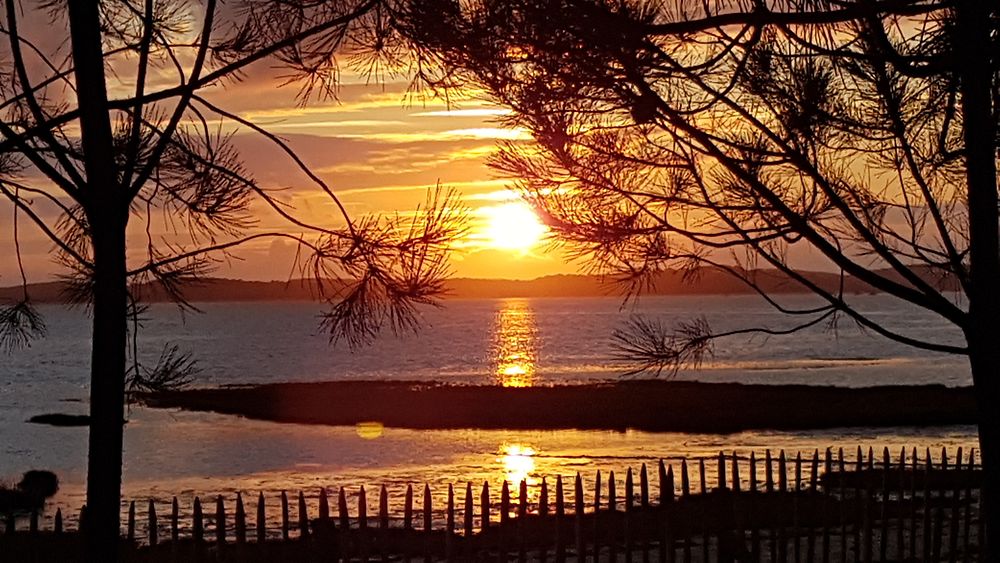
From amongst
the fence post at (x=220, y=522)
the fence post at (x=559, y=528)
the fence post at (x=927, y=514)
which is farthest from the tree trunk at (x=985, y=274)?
the fence post at (x=220, y=522)

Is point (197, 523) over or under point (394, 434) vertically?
over

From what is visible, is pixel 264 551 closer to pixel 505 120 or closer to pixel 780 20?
pixel 505 120

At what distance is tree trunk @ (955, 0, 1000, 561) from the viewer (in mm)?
6398

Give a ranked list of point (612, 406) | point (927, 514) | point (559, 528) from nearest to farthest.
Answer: point (559, 528) → point (927, 514) → point (612, 406)

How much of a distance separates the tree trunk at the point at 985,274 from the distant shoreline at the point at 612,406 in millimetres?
34547

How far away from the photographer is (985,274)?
21.5 feet

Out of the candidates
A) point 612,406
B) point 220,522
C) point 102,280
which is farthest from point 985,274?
point 612,406

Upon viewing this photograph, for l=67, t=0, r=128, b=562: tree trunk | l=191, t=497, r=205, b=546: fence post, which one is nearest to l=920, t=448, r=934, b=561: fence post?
l=191, t=497, r=205, b=546: fence post

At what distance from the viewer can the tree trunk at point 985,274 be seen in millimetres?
6398

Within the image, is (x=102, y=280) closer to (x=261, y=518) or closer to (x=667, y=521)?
(x=261, y=518)

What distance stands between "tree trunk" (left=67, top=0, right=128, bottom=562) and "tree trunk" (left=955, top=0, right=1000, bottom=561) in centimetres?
443

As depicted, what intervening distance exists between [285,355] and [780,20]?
10402 cm

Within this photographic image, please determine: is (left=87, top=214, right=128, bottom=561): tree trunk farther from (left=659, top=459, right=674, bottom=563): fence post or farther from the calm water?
(left=659, top=459, right=674, bottom=563): fence post

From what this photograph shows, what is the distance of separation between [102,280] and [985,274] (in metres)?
4.68
